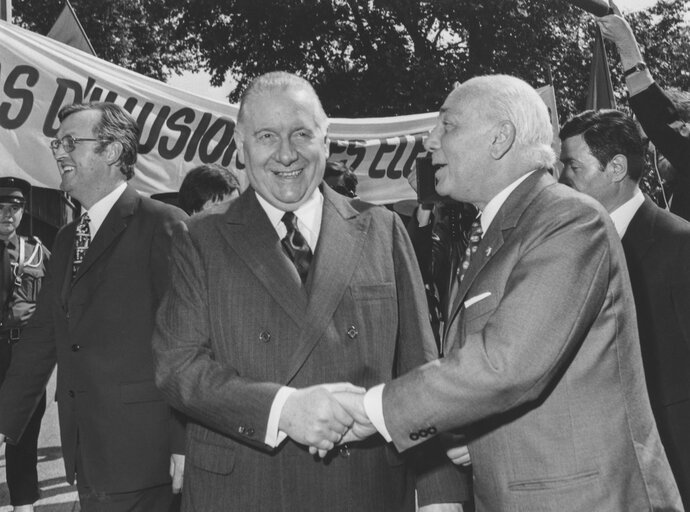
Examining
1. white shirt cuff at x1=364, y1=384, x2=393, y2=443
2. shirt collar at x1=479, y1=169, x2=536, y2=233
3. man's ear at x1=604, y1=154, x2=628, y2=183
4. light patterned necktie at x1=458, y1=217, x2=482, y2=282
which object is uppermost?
man's ear at x1=604, y1=154, x2=628, y2=183

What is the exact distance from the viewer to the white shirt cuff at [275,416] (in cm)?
217

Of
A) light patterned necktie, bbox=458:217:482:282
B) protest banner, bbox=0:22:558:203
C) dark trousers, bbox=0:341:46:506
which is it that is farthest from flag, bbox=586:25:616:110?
light patterned necktie, bbox=458:217:482:282

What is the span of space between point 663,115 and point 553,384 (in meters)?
1.95

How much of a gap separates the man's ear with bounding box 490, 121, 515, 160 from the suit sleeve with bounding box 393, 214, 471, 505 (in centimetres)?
42

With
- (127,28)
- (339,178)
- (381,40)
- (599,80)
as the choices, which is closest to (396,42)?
(381,40)

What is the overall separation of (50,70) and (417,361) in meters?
4.97

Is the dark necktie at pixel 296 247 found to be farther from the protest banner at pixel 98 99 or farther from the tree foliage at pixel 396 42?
the tree foliage at pixel 396 42

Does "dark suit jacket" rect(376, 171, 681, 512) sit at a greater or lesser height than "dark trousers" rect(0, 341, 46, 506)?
greater

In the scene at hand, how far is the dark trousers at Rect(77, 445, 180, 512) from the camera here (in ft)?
10.0

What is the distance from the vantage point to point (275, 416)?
7.12 ft

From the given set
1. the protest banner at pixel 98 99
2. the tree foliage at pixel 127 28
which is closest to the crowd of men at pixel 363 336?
the protest banner at pixel 98 99

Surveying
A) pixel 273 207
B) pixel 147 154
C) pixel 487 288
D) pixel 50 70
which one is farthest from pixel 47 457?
pixel 487 288

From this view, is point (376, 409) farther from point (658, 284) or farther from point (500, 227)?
point (658, 284)

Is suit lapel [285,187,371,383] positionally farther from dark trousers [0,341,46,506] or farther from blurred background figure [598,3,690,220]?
dark trousers [0,341,46,506]
